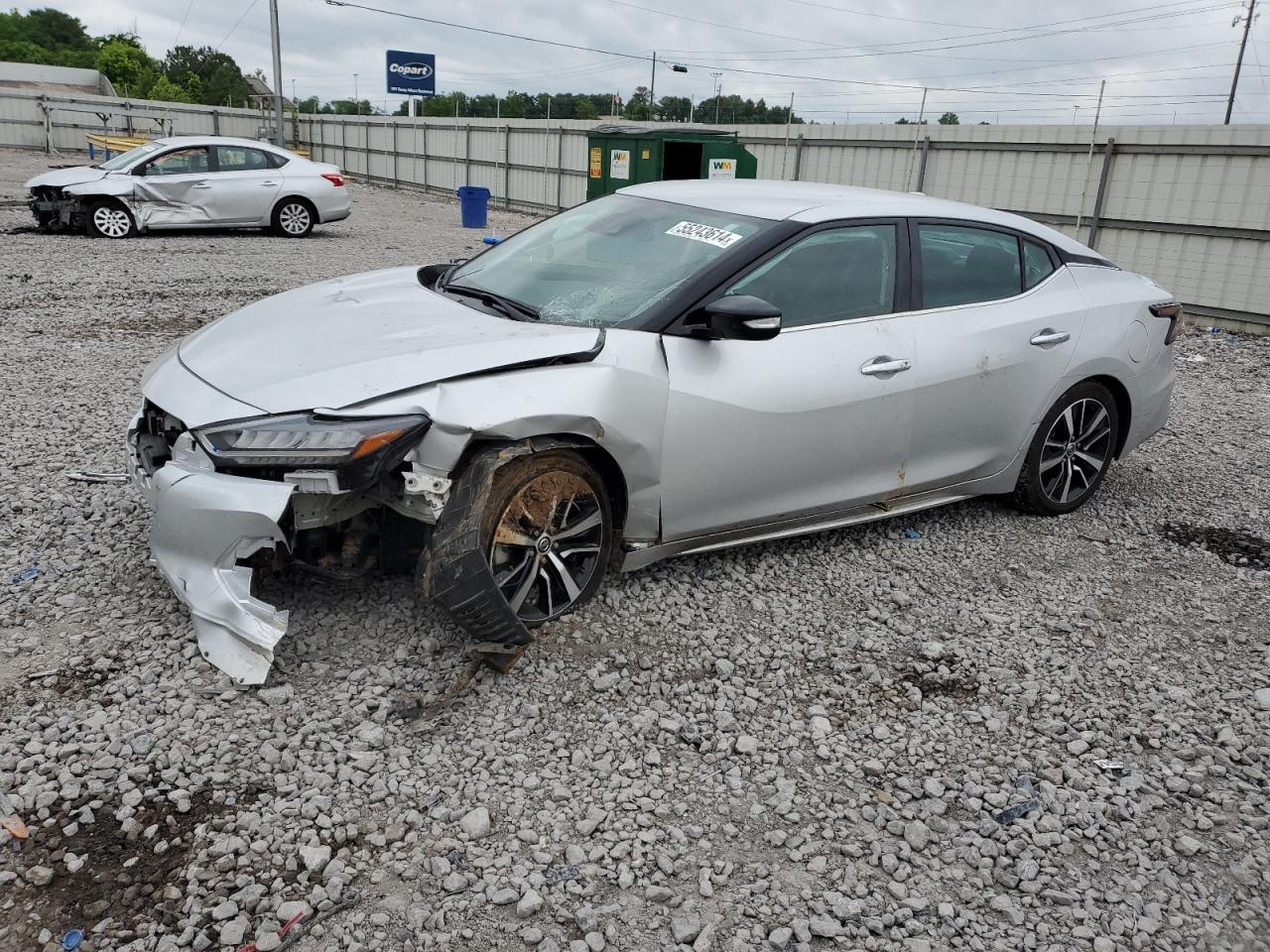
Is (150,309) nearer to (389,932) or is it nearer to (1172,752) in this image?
(389,932)

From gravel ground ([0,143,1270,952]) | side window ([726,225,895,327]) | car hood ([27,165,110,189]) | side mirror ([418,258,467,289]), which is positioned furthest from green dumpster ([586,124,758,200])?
gravel ground ([0,143,1270,952])

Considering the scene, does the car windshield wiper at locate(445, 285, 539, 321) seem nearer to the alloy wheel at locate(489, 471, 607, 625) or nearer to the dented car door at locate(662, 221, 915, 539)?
the dented car door at locate(662, 221, 915, 539)

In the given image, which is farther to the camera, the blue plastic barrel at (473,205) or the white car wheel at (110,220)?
the blue plastic barrel at (473,205)

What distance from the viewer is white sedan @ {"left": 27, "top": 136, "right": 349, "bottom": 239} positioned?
1383 centimetres

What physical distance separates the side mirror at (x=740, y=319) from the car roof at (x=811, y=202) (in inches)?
27.6

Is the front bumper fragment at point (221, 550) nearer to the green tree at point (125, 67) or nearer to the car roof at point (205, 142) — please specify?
the car roof at point (205, 142)

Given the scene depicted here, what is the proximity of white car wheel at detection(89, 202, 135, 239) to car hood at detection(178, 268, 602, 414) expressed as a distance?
38.2 ft

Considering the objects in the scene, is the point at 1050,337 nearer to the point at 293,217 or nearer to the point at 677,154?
the point at 677,154

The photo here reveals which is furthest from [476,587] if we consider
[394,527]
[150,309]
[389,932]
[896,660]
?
[150,309]

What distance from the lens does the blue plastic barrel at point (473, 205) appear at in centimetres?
1859

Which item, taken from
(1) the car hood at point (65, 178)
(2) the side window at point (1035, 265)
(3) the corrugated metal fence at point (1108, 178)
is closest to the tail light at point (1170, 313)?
(2) the side window at point (1035, 265)

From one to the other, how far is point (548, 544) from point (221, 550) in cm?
108

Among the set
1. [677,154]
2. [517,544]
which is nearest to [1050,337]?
[517,544]

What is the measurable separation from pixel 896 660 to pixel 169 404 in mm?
2811
